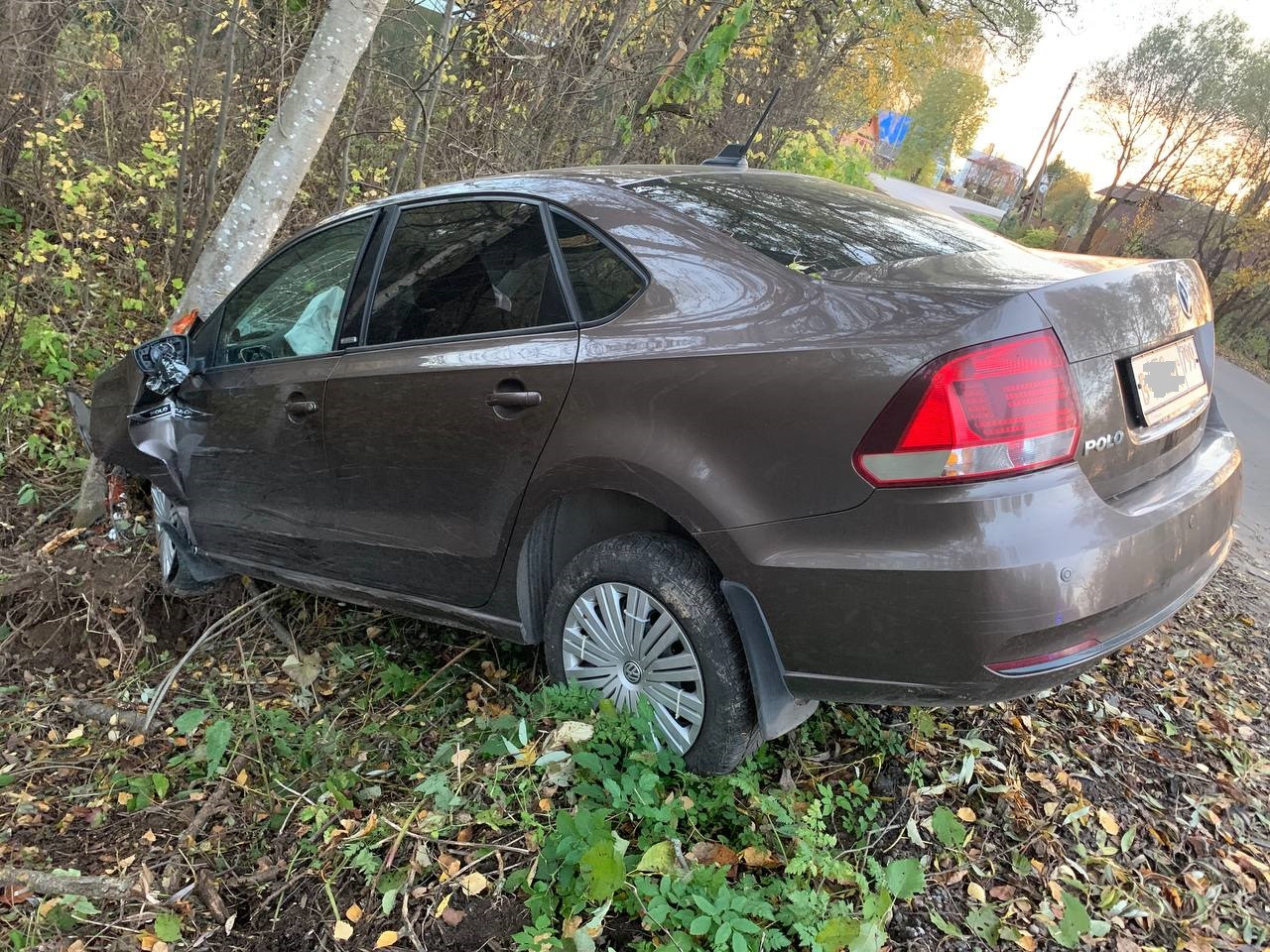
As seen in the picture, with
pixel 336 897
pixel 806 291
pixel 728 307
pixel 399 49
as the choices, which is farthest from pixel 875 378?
pixel 399 49

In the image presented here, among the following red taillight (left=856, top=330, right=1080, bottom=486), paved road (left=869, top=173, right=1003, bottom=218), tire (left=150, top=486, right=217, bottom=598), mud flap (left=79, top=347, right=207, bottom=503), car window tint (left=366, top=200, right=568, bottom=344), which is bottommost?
tire (left=150, top=486, right=217, bottom=598)

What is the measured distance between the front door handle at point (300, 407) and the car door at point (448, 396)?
0.29 ft

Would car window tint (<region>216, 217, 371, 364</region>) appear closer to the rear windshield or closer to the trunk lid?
the rear windshield

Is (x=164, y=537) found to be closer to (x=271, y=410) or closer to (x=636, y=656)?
(x=271, y=410)

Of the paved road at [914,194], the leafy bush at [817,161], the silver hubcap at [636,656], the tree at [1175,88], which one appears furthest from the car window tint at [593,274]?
the tree at [1175,88]

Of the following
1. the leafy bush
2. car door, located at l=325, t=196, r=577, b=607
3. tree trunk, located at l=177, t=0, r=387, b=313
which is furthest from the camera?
the leafy bush

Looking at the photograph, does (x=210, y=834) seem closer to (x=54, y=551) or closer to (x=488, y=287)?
(x=488, y=287)

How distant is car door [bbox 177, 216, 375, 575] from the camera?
3.04 meters

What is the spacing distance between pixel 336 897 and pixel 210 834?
0.62 meters

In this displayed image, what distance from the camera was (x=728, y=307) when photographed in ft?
6.76

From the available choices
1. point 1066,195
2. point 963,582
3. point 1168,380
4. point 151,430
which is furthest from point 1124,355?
point 1066,195

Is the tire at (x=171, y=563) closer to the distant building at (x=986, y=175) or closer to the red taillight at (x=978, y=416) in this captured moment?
the red taillight at (x=978, y=416)

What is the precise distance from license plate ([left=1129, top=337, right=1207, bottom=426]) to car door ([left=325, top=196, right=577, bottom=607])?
141cm

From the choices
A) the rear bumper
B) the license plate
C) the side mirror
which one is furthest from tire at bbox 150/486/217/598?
the license plate
